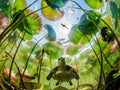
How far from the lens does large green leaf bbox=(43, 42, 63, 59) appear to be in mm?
1744

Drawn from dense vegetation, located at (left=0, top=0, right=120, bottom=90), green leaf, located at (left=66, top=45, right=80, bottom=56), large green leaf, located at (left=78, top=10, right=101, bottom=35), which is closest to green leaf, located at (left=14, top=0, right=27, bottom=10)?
dense vegetation, located at (left=0, top=0, right=120, bottom=90)

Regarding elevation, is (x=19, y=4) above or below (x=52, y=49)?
above

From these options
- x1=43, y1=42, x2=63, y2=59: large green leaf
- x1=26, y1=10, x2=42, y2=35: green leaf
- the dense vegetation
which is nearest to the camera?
the dense vegetation

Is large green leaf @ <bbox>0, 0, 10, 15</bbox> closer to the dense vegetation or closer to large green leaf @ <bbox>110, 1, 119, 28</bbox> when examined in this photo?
the dense vegetation

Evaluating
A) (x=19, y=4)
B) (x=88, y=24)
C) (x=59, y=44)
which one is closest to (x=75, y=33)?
(x=88, y=24)

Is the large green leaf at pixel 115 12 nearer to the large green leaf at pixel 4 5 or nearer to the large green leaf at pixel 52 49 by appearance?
the large green leaf at pixel 4 5

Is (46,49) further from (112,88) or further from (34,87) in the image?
(112,88)

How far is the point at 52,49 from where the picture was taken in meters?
1.74

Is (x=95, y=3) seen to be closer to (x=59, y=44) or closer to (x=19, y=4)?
(x=19, y=4)

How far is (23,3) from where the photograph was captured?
1.37 meters

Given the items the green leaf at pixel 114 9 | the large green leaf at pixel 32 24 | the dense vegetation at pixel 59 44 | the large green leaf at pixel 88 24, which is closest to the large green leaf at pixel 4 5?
the dense vegetation at pixel 59 44

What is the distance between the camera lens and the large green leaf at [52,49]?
174cm

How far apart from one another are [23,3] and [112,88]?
71 centimetres

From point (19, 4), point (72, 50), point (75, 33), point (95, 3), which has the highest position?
point (19, 4)
